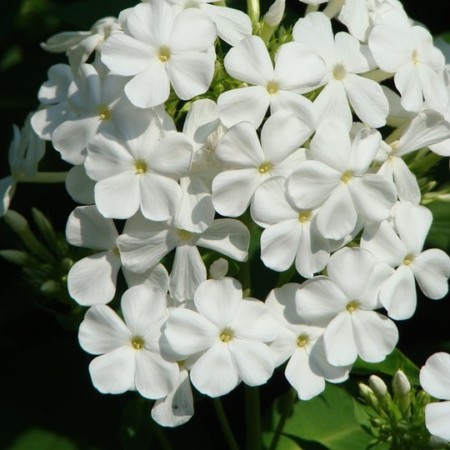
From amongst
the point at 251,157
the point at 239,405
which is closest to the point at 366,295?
the point at 251,157

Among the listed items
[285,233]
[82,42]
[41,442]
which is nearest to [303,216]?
[285,233]

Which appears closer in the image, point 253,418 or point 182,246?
point 182,246

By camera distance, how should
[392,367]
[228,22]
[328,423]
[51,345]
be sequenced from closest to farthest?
[228,22] → [392,367] → [328,423] → [51,345]

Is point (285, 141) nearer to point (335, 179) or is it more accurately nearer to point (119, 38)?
point (335, 179)

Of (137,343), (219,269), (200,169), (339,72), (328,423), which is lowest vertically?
(328,423)

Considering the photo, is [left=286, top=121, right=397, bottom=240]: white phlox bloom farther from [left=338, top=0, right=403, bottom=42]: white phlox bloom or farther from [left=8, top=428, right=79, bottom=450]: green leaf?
[left=8, top=428, right=79, bottom=450]: green leaf

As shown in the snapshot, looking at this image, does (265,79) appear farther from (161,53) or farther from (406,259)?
(406,259)

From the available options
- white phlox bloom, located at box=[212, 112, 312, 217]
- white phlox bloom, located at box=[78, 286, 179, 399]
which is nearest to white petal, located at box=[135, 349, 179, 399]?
white phlox bloom, located at box=[78, 286, 179, 399]
